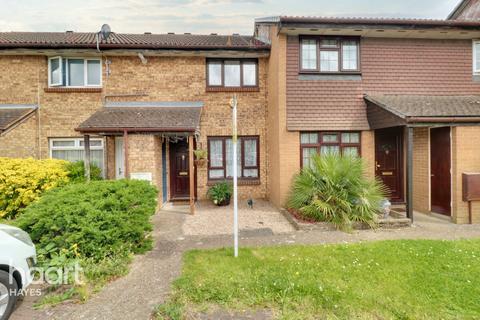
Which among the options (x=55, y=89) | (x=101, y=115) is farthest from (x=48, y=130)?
(x=101, y=115)

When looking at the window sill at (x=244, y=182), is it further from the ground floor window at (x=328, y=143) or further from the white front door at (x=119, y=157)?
the white front door at (x=119, y=157)

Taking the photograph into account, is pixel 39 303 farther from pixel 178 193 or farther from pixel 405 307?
pixel 178 193

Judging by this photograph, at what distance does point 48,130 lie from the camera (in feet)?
32.5

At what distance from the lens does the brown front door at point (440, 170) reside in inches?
296

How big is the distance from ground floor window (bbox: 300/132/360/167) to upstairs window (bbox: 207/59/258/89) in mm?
3317

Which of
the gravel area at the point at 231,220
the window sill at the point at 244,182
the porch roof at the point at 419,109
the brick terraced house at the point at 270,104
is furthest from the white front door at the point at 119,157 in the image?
the porch roof at the point at 419,109

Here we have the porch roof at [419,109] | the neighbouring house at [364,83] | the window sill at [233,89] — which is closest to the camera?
the porch roof at [419,109]

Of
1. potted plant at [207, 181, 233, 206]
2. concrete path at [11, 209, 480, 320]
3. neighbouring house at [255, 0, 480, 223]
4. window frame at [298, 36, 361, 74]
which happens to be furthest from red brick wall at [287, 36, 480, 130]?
concrete path at [11, 209, 480, 320]

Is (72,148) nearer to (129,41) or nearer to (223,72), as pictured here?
(129,41)

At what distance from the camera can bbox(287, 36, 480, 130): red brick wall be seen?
8648 mm

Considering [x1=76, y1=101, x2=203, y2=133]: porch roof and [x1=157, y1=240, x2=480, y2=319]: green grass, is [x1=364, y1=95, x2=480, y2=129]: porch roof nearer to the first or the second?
[x1=157, y1=240, x2=480, y2=319]: green grass

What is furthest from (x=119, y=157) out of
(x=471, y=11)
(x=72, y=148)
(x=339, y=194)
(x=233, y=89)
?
(x=471, y=11)

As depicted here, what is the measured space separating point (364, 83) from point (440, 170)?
3.62 meters

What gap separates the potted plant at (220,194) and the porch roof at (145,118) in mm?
2541
